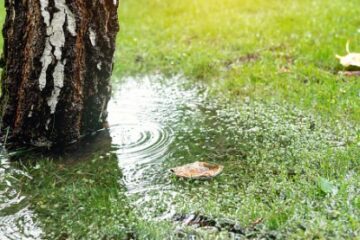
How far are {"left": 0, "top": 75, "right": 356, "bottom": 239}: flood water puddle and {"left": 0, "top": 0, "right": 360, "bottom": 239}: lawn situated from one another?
0.01m

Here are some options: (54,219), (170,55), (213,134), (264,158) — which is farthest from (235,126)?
(170,55)

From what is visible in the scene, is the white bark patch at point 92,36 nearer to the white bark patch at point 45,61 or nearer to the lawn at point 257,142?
the white bark patch at point 45,61

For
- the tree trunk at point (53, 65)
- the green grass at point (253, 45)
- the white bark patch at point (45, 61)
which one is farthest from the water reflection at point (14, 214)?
the green grass at point (253, 45)

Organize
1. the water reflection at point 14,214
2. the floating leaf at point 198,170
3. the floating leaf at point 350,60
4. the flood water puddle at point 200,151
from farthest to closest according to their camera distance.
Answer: the floating leaf at point 350,60, the floating leaf at point 198,170, the flood water puddle at point 200,151, the water reflection at point 14,214

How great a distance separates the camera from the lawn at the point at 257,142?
7.80ft

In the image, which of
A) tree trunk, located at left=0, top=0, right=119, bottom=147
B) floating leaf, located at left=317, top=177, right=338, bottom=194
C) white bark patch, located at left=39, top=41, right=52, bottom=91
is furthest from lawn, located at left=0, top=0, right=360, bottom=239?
white bark patch, located at left=39, top=41, right=52, bottom=91

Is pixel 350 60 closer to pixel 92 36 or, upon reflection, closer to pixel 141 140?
pixel 141 140

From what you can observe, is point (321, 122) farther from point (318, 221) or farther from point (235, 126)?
point (318, 221)

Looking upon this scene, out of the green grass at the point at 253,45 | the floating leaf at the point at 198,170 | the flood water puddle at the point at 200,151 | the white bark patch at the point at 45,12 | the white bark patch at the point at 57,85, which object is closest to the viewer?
the flood water puddle at the point at 200,151

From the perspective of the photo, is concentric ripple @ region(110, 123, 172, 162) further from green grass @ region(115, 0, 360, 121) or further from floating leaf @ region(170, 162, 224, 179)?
green grass @ region(115, 0, 360, 121)

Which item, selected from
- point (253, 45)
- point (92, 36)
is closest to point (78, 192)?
point (92, 36)

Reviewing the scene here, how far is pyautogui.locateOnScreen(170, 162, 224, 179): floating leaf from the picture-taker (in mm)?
2742

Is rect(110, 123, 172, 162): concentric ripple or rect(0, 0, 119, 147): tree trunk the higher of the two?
rect(0, 0, 119, 147): tree trunk

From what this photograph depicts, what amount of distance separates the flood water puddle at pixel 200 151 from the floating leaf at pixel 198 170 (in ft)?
0.12
